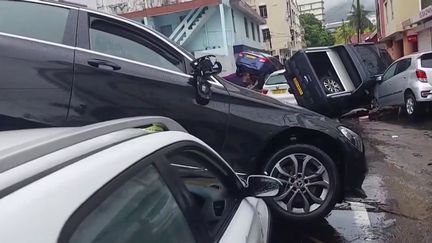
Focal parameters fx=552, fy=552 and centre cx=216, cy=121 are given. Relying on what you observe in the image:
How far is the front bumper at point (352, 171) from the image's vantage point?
496cm

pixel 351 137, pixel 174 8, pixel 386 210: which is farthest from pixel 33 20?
pixel 174 8

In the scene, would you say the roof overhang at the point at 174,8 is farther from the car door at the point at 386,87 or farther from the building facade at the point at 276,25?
the building facade at the point at 276,25

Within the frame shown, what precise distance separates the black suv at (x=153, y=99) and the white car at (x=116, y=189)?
1891 millimetres

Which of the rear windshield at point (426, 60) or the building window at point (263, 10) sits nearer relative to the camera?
the rear windshield at point (426, 60)

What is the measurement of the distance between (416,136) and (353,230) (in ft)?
21.3

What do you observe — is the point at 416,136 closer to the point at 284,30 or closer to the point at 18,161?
the point at 18,161

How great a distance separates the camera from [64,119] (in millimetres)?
4262

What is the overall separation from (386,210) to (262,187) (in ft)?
10.1

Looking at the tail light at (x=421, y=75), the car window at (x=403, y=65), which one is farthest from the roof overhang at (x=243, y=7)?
the tail light at (x=421, y=75)

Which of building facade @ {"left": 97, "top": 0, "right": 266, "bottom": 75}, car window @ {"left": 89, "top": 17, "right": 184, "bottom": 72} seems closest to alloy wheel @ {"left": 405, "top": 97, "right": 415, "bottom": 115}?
car window @ {"left": 89, "top": 17, "right": 184, "bottom": 72}

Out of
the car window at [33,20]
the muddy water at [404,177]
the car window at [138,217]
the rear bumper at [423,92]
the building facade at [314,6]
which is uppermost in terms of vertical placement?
the building facade at [314,6]

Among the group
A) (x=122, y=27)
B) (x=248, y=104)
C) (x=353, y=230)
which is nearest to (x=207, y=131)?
(x=248, y=104)

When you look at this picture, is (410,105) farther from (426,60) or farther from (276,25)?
(276,25)

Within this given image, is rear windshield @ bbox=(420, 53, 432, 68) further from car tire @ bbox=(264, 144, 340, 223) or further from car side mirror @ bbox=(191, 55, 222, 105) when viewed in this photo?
car side mirror @ bbox=(191, 55, 222, 105)
